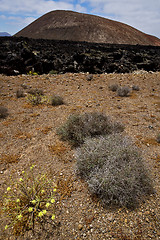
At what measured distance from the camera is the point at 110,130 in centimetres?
373

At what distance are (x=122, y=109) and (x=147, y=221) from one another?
4278 mm

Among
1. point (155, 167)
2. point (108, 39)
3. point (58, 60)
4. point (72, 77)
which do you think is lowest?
point (155, 167)

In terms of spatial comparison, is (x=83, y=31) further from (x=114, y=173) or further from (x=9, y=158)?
(x=114, y=173)

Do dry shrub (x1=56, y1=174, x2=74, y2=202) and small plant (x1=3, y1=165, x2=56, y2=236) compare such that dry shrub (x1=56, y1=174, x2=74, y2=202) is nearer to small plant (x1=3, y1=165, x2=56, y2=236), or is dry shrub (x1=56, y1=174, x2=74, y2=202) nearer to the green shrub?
small plant (x1=3, y1=165, x2=56, y2=236)

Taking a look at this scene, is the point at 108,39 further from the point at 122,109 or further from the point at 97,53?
the point at 122,109

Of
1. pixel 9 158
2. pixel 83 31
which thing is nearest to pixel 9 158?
pixel 9 158

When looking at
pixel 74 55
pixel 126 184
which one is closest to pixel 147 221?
pixel 126 184

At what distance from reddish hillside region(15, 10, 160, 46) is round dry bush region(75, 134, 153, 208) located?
49.8 meters

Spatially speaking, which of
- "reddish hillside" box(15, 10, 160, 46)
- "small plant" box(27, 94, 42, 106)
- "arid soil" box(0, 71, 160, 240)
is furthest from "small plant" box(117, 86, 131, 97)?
"reddish hillside" box(15, 10, 160, 46)

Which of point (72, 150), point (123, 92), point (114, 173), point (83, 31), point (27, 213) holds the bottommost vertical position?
point (27, 213)

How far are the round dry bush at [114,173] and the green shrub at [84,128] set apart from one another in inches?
→ 25.7

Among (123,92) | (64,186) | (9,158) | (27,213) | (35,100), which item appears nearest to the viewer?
(27,213)

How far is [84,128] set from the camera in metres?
3.66

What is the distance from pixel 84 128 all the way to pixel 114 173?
157 cm
